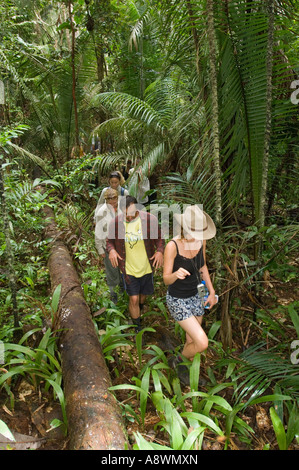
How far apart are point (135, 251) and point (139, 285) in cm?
37

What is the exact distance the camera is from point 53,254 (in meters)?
4.29

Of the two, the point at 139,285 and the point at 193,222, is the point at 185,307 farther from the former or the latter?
the point at 139,285

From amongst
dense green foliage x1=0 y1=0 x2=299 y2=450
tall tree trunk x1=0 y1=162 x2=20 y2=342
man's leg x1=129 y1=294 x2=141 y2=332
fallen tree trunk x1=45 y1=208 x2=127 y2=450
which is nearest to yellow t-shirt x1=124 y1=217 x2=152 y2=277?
man's leg x1=129 y1=294 x2=141 y2=332

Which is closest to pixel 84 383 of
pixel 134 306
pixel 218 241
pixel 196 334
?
pixel 196 334

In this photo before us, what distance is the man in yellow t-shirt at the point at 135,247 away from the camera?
10.4ft

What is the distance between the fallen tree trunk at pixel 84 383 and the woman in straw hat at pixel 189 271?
74 cm

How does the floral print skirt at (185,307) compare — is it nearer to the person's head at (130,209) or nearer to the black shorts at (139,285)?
the black shorts at (139,285)

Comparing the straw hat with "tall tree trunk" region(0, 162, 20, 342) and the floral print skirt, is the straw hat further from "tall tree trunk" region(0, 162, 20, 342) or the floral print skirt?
"tall tree trunk" region(0, 162, 20, 342)

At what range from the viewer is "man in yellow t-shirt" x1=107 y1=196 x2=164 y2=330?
10.4 ft

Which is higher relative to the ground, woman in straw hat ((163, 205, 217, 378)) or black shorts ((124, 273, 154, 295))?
woman in straw hat ((163, 205, 217, 378))

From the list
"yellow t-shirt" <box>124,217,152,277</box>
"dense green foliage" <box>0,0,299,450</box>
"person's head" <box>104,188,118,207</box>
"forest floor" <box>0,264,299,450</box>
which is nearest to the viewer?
"forest floor" <box>0,264,299,450</box>

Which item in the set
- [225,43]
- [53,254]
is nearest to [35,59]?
[53,254]

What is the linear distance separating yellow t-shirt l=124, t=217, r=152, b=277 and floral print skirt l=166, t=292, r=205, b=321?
0.65 metres
